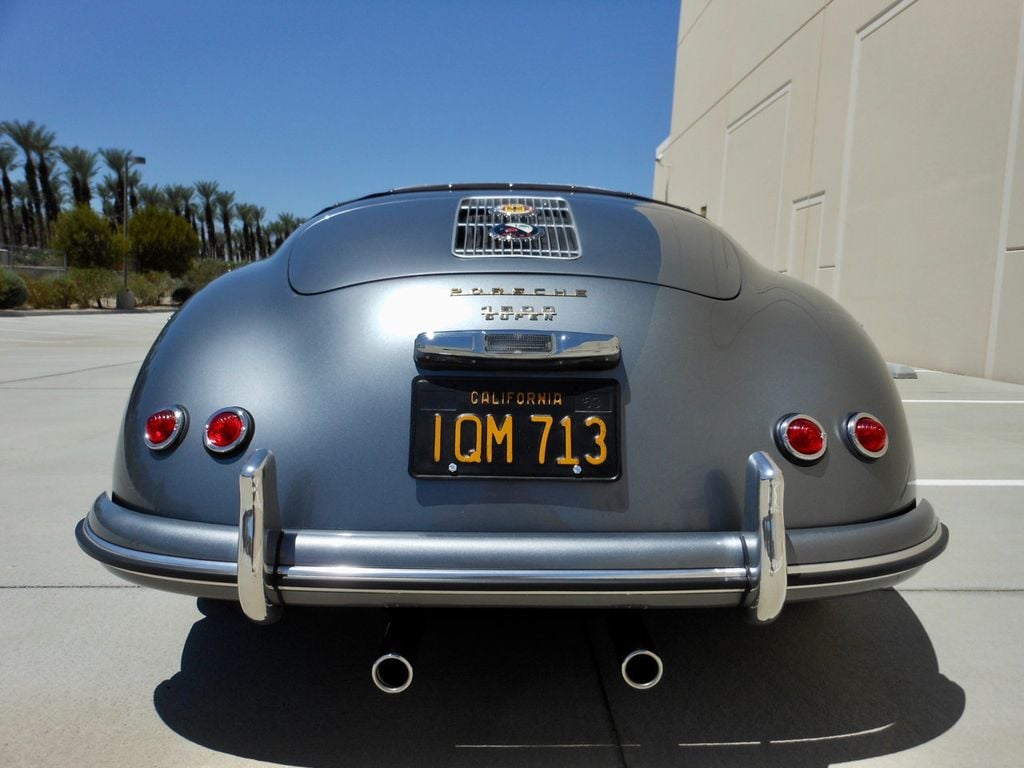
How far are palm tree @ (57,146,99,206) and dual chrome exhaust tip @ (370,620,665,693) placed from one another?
50.1 metres

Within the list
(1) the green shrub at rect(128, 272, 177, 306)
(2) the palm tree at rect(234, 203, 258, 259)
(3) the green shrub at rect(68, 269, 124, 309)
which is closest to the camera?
(3) the green shrub at rect(68, 269, 124, 309)

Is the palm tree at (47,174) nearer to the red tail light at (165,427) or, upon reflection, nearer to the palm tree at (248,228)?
the palm tree at (248,228)

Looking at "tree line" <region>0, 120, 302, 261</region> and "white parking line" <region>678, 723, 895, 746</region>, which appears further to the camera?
"tree line" <region>0, 120, 302, 261</region>

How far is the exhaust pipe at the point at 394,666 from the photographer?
154cm

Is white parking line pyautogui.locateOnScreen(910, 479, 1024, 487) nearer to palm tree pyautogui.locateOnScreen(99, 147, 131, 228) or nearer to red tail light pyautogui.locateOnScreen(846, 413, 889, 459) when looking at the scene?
red tail light pyautogui.locateOnScreen(846, 413, 889, 459)

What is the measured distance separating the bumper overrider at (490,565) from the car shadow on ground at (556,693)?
0.29m

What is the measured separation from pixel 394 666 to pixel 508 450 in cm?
49

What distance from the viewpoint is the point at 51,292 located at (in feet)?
87.4

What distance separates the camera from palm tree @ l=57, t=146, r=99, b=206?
144 feet

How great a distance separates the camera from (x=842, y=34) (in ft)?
46.8

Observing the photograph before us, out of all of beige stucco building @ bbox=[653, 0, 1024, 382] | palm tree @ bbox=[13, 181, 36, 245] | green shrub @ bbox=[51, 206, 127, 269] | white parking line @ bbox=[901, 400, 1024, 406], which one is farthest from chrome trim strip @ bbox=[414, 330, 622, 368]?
palm tree @ bbox=[13, 181, 36, 245]

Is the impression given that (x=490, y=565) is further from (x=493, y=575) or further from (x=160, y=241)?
(x=160, y=241)

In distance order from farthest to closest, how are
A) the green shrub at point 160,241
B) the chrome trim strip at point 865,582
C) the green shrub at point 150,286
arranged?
the green shrub at point 160,241
the green shrub at point 150,286
the chrome trim strip at point 865,582

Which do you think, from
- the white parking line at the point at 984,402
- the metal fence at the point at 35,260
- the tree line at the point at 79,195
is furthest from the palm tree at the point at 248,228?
the white parking line at the point at 984,402
